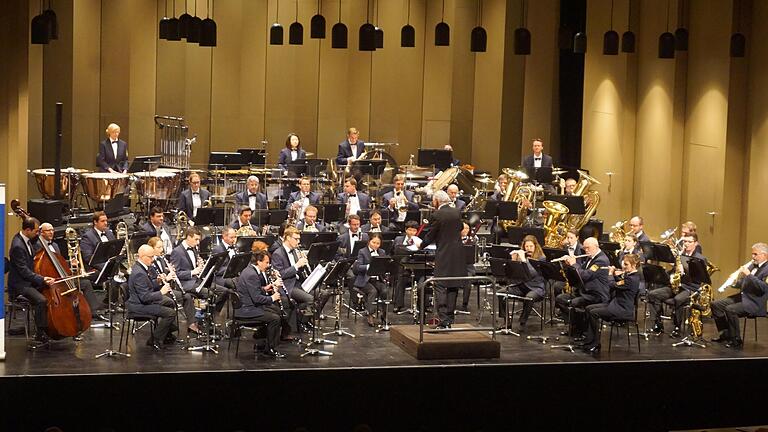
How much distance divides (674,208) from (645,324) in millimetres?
3954

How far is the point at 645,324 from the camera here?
14.5 meters

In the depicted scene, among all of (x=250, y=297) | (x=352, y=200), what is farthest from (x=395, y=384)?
(x=352, y=200)

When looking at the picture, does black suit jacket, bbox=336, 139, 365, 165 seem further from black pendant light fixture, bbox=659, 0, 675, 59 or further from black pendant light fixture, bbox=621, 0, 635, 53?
black pendant light fixture, bbox=659, 0, 675, 59

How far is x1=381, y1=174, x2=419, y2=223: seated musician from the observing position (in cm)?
1659

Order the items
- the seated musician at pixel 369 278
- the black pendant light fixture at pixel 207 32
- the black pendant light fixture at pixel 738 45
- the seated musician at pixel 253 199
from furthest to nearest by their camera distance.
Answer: the black pendant light fixture at pixel 207 32 → the seated musician at pixel 253 199 → the black pendant light fixture at pixel 738 45 → the seated musician at pixel 369 278

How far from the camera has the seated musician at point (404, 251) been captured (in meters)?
14.4

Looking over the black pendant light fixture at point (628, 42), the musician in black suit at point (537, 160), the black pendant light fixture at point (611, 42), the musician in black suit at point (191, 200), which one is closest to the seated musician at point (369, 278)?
the musician in black suit at point (191, 200)

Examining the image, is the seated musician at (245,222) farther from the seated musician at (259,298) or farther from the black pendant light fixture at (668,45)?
the black pendant light fixture at (668,45)

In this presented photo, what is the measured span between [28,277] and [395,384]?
4.01m

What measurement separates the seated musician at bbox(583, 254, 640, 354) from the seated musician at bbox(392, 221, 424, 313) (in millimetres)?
2352

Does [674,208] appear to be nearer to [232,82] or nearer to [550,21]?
[550,21]

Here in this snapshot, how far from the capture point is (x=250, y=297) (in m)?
12.6

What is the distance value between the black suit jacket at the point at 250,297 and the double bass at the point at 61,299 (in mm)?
1663

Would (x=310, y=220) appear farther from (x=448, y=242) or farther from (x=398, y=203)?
(x=448, y=242)
